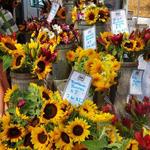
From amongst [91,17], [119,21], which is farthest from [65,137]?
[91,17]

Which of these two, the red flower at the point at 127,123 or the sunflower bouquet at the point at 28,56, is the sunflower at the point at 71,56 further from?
the red flower at the point at 127,123

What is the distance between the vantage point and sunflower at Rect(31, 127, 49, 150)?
108 centimetres

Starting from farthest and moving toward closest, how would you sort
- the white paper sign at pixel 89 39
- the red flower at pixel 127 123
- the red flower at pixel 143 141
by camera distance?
the white paper sign at pixel 89 39, the red flower at pixel 127 123, the red flower at pixel 143 141

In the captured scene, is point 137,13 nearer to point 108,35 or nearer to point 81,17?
point 81,17

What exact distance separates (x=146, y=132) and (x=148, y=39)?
76cm

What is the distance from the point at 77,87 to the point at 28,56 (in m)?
0.23

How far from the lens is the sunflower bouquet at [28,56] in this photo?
4.83ft

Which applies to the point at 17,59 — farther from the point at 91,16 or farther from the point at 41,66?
the point at 91,16

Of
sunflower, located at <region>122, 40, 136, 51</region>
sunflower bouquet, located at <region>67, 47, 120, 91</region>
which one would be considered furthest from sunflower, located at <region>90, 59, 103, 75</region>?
sunflower, located at <region>122, 40, 136, 51</region>

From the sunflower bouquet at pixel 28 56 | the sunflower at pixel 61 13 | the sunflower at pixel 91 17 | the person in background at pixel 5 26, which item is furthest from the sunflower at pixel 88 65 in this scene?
the sunflower at pixel 61 13

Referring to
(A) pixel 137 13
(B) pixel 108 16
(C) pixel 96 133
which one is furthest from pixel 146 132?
(A) pixel 137 13

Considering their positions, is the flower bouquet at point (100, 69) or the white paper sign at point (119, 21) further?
the white paper sign at point (119, 21)

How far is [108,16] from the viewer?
→ 2391mm

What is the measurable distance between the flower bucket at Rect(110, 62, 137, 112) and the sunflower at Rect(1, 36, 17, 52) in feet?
1.73
